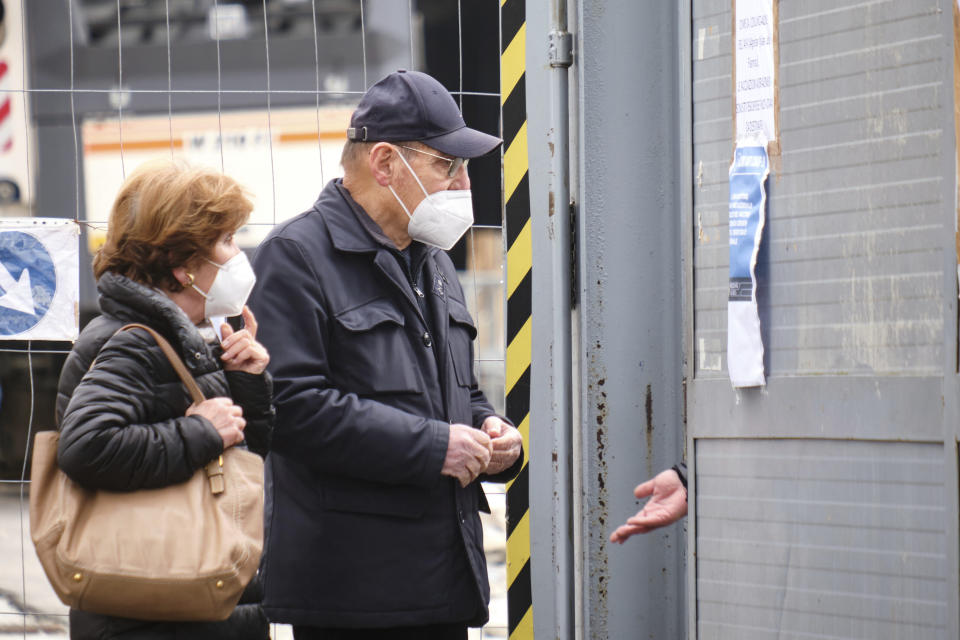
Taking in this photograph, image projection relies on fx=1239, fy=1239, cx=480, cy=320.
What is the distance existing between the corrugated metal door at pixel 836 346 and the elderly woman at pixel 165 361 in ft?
2.86

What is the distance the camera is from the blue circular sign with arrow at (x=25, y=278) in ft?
11.9

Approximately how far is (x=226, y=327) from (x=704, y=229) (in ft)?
3.13

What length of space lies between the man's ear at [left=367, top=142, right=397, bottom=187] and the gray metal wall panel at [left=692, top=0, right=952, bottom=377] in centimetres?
77

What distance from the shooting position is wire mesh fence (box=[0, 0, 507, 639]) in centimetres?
409

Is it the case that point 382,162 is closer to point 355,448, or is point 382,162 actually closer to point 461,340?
point 461,340

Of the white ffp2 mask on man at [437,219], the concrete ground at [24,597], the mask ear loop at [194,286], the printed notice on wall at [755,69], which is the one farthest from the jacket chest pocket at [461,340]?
the concrete ground at [24,597]

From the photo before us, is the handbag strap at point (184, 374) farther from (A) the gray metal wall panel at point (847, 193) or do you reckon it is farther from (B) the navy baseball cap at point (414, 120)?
(A) the gray metal wall panel at point (847, 193)

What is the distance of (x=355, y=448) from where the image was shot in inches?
99.0

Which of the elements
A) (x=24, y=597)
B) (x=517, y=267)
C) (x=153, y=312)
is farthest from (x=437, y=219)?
(x=24, y=597)

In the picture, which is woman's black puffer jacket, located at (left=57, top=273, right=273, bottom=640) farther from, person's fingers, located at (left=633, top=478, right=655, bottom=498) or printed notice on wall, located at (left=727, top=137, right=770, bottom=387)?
printed notice on wall, located at (left=727, top=137, right=770, bottom=387)

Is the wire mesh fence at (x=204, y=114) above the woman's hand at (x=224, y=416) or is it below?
above

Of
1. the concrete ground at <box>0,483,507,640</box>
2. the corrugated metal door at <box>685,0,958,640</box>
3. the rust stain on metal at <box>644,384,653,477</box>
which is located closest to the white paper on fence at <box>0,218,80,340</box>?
the concrete ground at <box>0,483,507,640</box>

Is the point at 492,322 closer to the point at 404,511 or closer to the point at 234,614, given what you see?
the point at 404,511

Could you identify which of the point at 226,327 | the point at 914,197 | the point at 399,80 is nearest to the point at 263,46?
the point at 399,80
